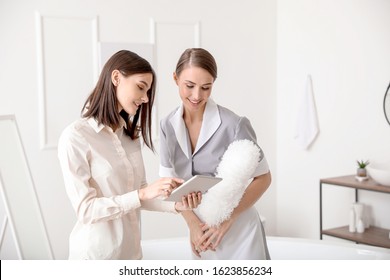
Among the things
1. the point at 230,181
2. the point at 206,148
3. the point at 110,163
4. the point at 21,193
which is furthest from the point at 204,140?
the point at 21,193

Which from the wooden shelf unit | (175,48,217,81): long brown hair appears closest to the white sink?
the wooden shelf unit

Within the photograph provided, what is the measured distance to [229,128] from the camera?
179 cm

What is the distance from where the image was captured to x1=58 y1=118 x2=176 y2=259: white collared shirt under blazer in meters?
1.45

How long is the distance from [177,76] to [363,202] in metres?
2.13

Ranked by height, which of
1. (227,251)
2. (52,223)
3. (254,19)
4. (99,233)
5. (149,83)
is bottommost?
(52,223)

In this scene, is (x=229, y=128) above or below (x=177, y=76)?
below

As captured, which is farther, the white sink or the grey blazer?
the white sink

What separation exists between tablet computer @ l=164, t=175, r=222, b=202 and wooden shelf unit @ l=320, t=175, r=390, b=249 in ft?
5.79

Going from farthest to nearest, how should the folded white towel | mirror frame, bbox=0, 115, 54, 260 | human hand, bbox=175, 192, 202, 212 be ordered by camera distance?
the folded white towel, mirror frame, bbox=0, 115, 54, 260, human hand, bbox=175, 192, 202, 212

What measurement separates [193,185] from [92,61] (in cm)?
195

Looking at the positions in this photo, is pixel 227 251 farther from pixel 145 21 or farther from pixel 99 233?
pixel 145 21

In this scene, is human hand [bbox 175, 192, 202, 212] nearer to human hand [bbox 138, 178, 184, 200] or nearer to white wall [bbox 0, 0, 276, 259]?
human hand [bbox 138, 178, 184, 200]

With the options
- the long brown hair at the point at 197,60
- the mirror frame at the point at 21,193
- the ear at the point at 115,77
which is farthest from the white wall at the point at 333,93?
the ear at the point at 115,77
